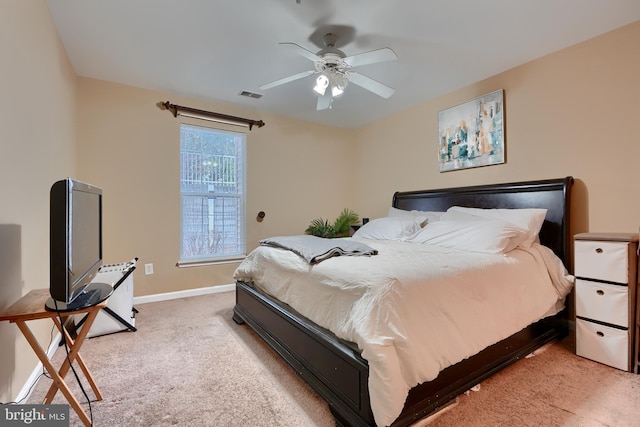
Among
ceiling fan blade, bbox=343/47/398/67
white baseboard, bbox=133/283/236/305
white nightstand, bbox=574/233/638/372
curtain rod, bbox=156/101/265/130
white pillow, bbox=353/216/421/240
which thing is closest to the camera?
white nightstand, bbox=574/233/638/372

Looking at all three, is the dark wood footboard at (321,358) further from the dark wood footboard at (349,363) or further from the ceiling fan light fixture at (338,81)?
the ceiling fan light fixture at (338,81)

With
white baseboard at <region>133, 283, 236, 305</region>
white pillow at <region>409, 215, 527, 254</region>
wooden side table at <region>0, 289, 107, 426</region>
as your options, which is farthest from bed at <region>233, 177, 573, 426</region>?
white baseboard at <region>133, 283, 236, 305</region>

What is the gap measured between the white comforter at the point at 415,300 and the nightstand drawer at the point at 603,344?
0.22 m

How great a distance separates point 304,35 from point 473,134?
207 centimetres

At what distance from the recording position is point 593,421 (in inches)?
55.8

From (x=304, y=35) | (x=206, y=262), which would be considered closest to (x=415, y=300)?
(x=304, y=35)

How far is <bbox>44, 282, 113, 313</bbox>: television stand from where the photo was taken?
1.29 m

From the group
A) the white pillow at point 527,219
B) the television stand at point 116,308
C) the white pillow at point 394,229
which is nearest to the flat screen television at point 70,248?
the television stand at point 116,308

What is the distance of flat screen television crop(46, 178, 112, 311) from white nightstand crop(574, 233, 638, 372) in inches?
→ 119

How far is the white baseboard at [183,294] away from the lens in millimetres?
3285

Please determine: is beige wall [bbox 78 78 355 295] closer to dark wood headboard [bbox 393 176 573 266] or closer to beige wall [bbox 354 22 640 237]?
dark wood headboard [bbox 393 176 573 266]

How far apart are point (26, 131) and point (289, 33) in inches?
72.3

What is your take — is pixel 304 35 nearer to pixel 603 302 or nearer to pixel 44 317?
pixel 44 317

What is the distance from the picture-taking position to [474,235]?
2.30m
